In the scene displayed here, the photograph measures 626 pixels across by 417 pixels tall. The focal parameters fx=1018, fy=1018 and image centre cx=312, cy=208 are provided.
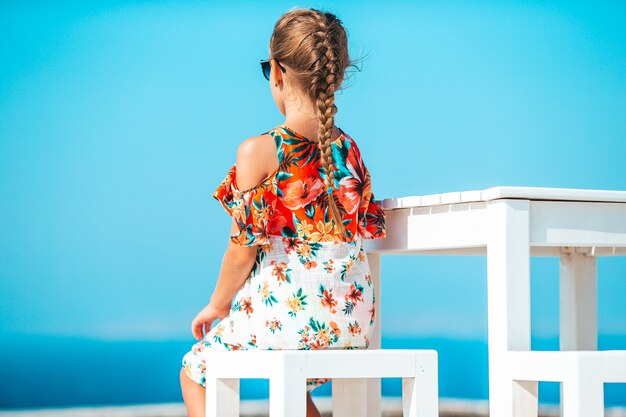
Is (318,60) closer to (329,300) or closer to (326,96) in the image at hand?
(326,96)

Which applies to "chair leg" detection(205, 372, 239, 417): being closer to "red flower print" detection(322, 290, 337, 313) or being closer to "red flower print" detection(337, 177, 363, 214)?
"red flower print" detection(322, 290, 337, 313)

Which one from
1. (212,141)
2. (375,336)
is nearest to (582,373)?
(375,336)

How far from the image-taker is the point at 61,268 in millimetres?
4734

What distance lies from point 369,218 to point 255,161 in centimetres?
28

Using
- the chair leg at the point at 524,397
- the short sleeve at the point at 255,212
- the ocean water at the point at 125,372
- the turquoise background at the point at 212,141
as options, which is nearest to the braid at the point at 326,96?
the short sleeve at the point at 255,212

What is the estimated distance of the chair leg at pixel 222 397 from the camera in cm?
168

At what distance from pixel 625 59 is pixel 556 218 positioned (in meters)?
3.62

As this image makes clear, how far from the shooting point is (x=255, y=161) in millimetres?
1806

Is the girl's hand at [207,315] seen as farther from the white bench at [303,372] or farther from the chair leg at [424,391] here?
the chair leg at [424,391]

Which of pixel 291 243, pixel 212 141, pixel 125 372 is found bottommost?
pixel 125 372

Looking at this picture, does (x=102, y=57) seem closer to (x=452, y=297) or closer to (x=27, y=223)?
(x=27, y=223)

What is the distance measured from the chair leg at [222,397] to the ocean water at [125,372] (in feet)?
9.67

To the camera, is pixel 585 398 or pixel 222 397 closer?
pixel 585 398

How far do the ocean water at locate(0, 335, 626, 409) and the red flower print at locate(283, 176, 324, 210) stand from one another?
2.86 m
